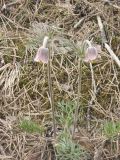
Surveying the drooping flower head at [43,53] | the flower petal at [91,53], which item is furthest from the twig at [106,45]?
the drooping flower head at [43,53]

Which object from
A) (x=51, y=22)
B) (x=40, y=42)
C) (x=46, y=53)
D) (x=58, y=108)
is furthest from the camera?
(x=51, y=22)

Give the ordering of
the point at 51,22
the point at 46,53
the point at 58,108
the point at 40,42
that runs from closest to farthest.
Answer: the point at 46,53
the point at 40,42
the point at 58,108
the point at 51,22

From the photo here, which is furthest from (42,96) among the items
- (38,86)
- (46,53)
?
(46,53)

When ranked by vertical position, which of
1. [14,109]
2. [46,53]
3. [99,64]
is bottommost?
[14,109]

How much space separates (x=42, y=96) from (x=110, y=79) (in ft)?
1.32

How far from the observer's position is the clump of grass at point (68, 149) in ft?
7.07

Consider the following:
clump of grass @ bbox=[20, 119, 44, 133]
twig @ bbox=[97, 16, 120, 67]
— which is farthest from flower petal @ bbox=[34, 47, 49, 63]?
twig @ bbox=[97, 16, 120, 67]

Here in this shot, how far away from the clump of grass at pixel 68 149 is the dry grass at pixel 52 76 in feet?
0.14

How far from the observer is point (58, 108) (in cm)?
235

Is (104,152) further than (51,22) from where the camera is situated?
No

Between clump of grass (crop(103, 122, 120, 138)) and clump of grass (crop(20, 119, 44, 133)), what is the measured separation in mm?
328

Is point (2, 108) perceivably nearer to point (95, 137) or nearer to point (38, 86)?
point (38, 86)

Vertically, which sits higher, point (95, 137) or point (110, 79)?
point (110, 79)

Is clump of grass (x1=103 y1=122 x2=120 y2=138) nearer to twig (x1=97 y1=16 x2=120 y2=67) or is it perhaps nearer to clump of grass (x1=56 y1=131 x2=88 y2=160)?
clump of grass (x1=56 y1=131 x2=88 y2=160)
